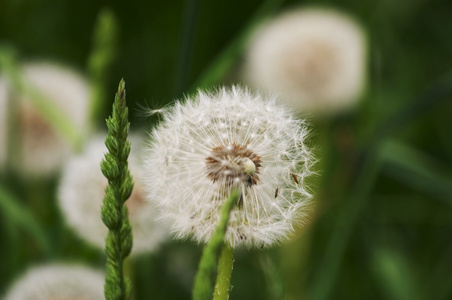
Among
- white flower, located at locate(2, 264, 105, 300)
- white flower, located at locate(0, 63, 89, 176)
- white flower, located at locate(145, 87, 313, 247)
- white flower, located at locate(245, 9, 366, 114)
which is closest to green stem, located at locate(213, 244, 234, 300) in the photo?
white flower, located at locate(145, 87, 313, 247)

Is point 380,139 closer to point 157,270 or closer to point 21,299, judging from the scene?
point 157,270

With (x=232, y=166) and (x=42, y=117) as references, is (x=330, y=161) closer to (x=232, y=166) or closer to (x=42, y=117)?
(x=42, y=117)

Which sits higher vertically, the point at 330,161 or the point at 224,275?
the point at 330,161

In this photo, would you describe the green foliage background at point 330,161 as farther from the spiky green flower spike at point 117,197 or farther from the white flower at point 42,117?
the spiky green flower spike at point 117,197

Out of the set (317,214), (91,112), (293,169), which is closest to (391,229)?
(317,214)

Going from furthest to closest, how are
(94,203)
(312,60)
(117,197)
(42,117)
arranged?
(312,60), (42,117), (94,203), (117,197)

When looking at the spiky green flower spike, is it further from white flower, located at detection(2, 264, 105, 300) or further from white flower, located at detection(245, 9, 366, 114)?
white flower, located at detection(245, 9, 366, 114)

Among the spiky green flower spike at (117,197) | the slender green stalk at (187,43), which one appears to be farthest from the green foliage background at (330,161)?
the spiky green flower spike at (117,197)

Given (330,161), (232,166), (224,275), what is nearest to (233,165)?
(232,166)

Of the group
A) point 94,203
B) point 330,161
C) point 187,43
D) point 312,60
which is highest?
point 312,60
